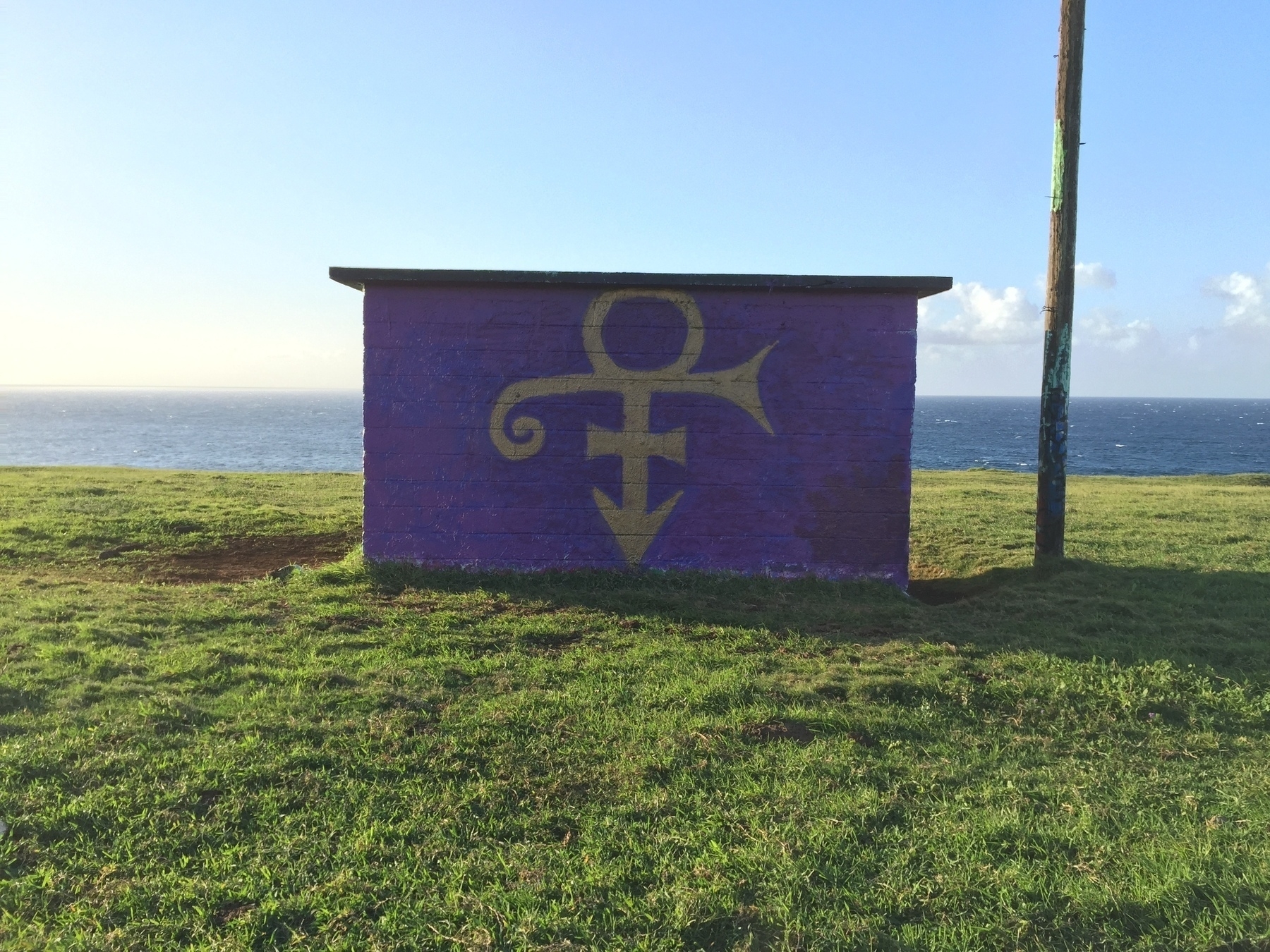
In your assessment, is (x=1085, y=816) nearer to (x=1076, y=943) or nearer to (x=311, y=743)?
(x=1076, y=943)

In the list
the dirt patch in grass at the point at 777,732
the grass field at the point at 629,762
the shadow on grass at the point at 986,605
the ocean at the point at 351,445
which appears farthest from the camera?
the ocean at the point at 351,445

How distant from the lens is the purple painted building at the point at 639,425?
789 cm

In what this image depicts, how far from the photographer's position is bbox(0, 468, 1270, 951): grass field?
2.94 metres

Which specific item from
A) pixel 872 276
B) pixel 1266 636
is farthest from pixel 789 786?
pixel 872 276

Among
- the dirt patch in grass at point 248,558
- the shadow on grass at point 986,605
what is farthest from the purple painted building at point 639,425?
the dirt patch in grass at point 248,558

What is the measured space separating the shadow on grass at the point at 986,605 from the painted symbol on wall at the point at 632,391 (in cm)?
109

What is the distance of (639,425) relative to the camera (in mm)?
7969

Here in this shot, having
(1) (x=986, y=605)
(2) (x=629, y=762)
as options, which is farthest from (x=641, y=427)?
(2) (x=629, y=762)

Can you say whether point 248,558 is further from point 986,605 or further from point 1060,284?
point 1060,284

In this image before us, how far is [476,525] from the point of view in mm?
8070

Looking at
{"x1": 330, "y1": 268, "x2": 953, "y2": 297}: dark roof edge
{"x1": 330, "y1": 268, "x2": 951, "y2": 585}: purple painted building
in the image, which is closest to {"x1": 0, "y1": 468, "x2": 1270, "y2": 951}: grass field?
{"x1": 330, "y1": 268, "x2": 951, "y2": 585}: purple painted building

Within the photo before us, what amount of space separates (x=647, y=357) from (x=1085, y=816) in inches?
211

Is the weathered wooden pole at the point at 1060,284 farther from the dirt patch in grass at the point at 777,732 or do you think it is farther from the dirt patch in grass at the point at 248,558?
the dirt patch in grass at the point at 248,558

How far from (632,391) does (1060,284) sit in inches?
168
